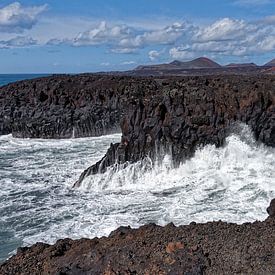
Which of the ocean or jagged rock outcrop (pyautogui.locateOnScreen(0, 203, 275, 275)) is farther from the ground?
jagged rock outcrop (pyautogui.locateOnScreen(0, 203, 275, 275))

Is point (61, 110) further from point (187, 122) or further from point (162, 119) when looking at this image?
point (187, 122)

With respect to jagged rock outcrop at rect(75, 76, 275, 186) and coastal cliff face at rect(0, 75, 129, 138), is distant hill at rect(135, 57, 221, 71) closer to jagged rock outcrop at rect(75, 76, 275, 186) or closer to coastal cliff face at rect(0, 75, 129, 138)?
coastal cliff face at rect(0, 75, 129, 138)

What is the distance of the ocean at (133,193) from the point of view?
15992 millimetres

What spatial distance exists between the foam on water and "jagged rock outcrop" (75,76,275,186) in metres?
0.55

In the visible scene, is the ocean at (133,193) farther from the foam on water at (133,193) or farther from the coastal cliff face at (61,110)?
the coastal cliff face at (61,110)

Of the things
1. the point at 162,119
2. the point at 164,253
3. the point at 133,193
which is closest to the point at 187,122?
the point at 162,119

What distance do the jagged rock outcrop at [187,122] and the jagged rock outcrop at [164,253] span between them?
11568 mm

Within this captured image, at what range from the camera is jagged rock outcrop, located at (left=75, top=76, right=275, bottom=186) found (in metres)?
22.4

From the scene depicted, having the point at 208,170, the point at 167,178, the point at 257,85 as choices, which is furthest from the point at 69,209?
the point at 257,85

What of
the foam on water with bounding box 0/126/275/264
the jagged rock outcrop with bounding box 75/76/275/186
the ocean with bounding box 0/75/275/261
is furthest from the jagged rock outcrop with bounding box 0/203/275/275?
the jagged rock outcrop with bounding box 75/76/275/186

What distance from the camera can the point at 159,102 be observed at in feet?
82.5

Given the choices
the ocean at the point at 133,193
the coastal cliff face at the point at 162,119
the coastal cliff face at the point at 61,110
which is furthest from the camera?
the coastal cliff face at the point at 61,110

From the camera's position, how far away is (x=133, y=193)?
19750 millimetres

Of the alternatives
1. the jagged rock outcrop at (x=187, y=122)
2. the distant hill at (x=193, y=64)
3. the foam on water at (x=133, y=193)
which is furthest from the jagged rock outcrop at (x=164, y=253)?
the distant hill at (x=193, y=64)
